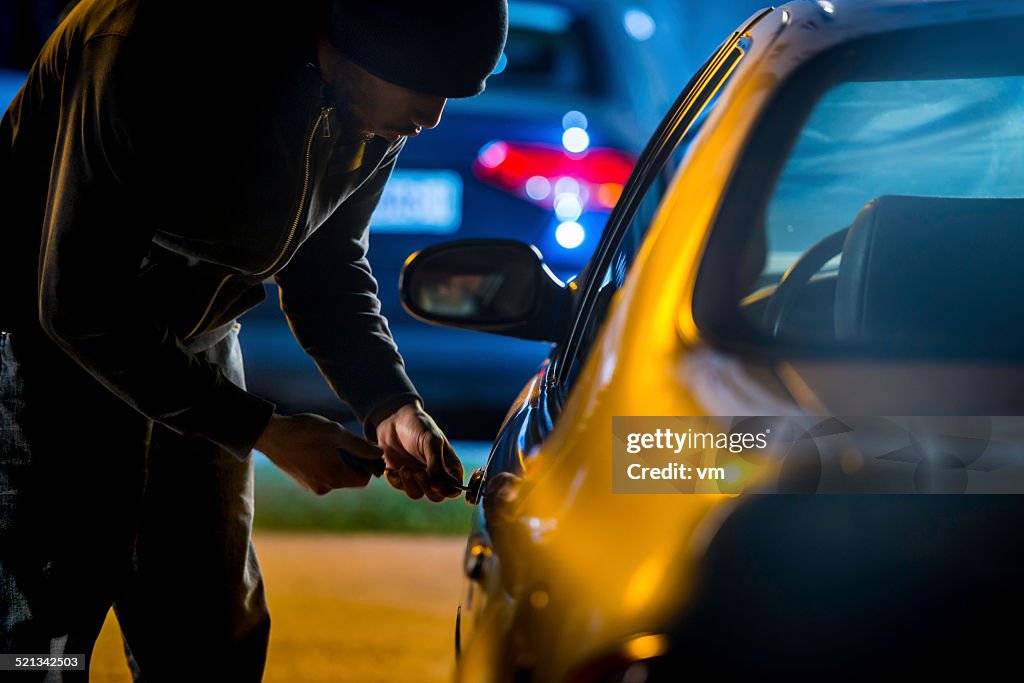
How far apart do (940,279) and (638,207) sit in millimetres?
432

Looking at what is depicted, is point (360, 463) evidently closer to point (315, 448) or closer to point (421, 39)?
point (315, 448)

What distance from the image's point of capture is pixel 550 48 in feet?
15.9

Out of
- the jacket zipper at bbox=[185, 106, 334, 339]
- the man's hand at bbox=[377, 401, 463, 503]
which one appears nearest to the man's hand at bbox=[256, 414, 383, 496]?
the man's hand at bbox=[377, 401, 463, 503]

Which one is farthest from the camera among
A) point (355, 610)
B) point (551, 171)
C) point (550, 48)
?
point (550, 48)

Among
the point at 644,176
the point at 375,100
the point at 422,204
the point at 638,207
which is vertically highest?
the point at 422,204

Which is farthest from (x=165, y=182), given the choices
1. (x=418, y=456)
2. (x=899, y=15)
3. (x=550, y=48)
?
(x=550, y=48)

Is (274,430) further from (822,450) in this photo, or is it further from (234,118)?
(822,450)

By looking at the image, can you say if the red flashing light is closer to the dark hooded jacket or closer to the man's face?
the dark hooded jacket

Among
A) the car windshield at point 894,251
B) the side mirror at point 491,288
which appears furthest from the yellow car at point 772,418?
the side mirror at point 491,288

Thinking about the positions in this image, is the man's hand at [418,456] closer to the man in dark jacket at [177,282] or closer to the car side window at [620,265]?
the man in dark jacket at [177,282]

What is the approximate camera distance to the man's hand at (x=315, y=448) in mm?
1988

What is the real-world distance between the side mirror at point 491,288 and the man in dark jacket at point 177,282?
19 centimetres

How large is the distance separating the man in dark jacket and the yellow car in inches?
16.8

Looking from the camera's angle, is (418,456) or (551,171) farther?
(551,171)
